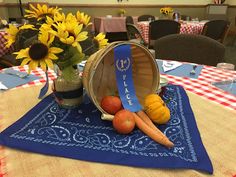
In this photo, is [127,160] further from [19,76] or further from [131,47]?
[19,76]

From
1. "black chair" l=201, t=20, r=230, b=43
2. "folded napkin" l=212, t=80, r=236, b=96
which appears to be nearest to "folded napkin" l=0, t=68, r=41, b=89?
"folded napkin" l=212, t=80, r=236, b=96

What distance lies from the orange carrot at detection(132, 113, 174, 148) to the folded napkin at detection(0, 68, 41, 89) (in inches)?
23.1

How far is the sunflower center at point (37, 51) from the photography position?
0.61 meters

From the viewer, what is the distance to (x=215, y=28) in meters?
3.44

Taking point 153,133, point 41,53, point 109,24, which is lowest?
point 109,24

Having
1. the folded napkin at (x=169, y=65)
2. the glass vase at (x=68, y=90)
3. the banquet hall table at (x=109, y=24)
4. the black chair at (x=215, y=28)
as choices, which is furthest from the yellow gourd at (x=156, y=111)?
the banquet hall table at (x=109, y=24)

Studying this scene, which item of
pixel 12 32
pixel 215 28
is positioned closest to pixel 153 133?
pixel 12 32

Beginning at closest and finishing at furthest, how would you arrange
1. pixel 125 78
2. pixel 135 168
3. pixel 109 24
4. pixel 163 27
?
pixel 135 168, pixel 125 78, pixel 163 27, pixel 109 24

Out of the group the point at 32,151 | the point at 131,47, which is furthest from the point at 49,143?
the point at 131,47

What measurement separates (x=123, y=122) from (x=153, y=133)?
8cm

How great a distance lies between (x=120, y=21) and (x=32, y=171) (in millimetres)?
5120

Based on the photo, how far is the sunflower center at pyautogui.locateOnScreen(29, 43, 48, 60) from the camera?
61cm

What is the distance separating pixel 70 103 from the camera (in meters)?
0.75

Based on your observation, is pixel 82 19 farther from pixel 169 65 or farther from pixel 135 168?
pixel 169 65
